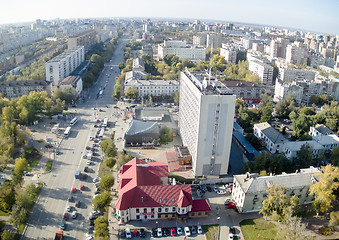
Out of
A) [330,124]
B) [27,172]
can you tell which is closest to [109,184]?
[27,172]

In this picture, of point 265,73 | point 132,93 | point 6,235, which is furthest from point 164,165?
point 265,73

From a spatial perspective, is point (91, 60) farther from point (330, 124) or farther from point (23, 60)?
point (330, 124)

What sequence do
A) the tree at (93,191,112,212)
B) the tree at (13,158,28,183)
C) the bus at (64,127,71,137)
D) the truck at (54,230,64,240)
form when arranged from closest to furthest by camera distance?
the truck at (54,230,64,240) < the tree at (93,191,112,212) < the tree at (13,158,28,183) < the bus at (64,127,71,137)

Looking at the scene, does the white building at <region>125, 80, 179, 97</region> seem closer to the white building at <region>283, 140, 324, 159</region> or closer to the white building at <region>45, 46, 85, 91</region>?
the white building at <region>45, 46, 85, 91</region>

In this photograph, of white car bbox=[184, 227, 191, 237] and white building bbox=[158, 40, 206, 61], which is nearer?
white car bbox=[184, 227, 191, 237]

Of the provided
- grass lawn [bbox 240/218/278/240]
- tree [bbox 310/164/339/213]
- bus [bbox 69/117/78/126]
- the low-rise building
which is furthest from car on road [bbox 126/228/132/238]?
the low-rise building

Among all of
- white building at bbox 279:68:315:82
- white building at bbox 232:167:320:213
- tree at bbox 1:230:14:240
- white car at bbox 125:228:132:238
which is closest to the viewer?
tree at bbox 1:230:14:240

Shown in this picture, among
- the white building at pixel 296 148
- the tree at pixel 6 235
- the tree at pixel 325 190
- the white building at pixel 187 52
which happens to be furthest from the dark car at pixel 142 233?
the white building at pixel 187 52
